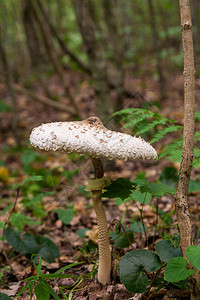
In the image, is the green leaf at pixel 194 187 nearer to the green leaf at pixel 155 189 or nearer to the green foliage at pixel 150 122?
the green foliage at pixel 150 122

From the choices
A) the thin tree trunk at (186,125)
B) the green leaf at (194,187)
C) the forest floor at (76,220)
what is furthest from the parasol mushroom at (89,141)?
the green leaf at (194,187)

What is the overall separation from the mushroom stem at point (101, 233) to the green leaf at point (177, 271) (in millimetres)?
586

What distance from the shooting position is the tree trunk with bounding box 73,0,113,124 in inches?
214

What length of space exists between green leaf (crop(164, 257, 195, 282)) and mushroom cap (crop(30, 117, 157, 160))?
0.66 meters

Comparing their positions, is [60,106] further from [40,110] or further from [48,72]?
[48,72]

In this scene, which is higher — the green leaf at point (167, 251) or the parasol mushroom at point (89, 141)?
the parasol mushroom at point (89, 141)

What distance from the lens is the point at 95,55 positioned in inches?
218

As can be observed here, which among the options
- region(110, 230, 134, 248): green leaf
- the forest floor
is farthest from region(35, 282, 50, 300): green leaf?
region(110, 230, 134, 248): green leaf

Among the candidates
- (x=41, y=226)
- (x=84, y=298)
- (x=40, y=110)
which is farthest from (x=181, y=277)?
(x=40, y=110)

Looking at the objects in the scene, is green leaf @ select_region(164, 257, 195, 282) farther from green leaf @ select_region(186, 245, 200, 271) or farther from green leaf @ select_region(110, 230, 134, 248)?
green leaf @ select_region(110, 230, 134, 248)

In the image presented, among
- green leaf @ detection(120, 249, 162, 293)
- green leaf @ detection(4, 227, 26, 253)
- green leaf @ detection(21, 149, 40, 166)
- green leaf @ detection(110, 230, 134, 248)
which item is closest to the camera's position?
green leaf @ detection(120, 249, 162, 293)

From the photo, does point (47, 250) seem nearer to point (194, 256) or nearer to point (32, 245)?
point (32, 245)

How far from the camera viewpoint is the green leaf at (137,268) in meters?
1.85

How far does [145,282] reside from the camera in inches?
72.9
